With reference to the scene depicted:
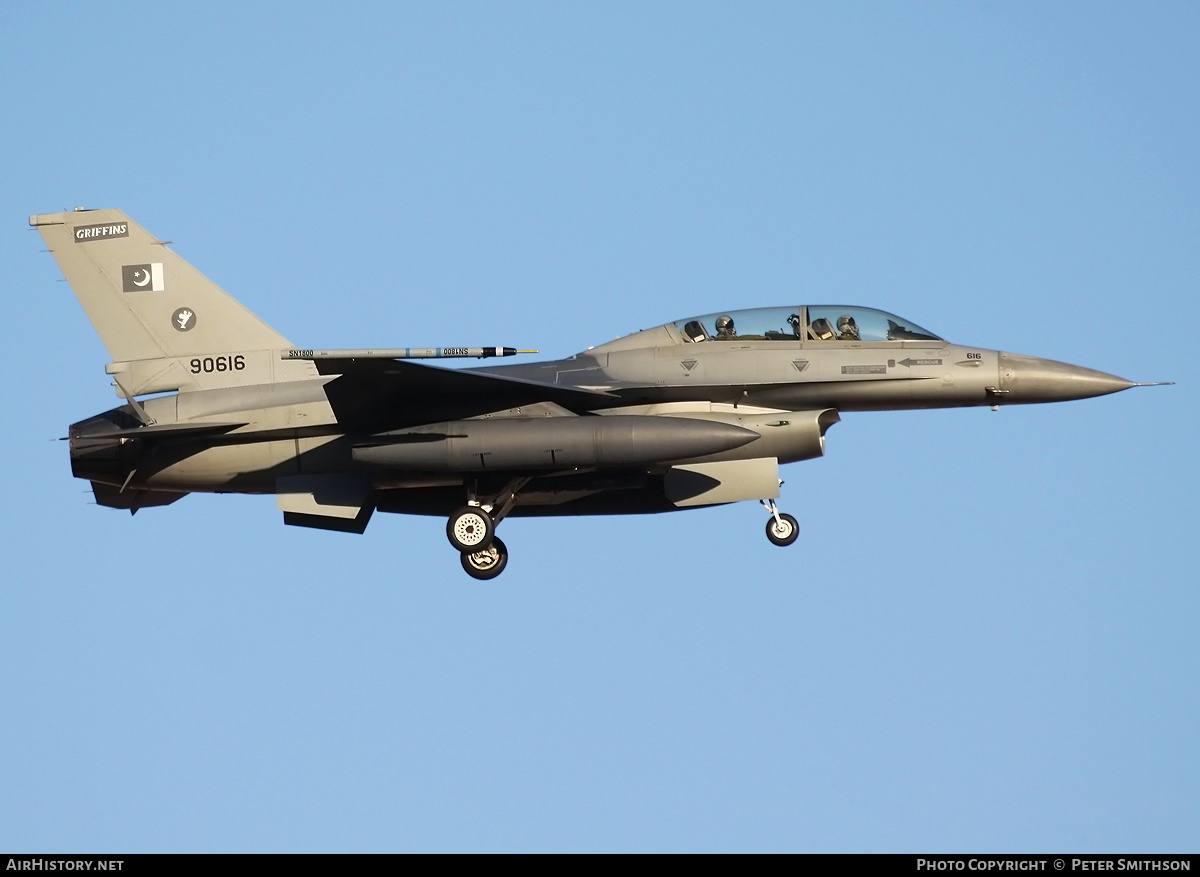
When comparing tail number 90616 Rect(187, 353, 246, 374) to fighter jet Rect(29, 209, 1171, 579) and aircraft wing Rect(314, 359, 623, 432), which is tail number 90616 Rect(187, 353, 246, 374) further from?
aircraft wing Rect(314, 359, 623, 432)

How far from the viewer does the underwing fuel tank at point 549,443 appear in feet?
56.2

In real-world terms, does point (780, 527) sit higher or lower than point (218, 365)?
lower

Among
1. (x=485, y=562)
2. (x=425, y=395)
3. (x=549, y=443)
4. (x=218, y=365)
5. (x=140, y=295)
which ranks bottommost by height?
(x=485, y=562)

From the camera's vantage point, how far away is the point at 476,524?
725 inches

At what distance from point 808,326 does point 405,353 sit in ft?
16.6

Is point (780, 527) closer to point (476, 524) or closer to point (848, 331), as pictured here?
point (848, 331)

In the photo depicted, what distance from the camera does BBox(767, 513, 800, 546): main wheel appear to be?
18531 mm

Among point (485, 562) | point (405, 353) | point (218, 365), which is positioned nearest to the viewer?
point (405, 353)

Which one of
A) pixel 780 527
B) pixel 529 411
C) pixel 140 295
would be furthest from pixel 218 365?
pixel 780 527

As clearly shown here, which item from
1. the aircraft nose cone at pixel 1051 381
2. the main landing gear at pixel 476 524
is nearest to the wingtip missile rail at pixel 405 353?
the main landing gear at pixel 476 524

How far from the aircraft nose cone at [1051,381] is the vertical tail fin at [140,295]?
8792 mm

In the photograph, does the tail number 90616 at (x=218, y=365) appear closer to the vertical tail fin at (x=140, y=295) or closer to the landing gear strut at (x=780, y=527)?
the vertical tail fin at (x=140, y=295)

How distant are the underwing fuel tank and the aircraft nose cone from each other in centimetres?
326
